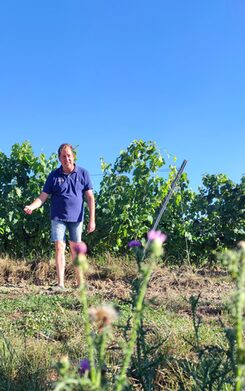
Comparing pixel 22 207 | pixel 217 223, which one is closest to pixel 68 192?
pixel 22 207

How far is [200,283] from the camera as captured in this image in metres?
5.91

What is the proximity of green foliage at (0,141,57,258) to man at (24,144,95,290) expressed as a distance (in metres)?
2.14

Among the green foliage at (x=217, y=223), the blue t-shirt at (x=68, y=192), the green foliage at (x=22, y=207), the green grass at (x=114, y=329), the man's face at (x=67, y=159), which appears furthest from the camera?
the green foliage at (x=217, y=223)

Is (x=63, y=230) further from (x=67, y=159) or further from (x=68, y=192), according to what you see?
(x=67, y=159)

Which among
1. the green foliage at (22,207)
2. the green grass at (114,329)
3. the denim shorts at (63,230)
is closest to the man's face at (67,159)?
the denim shorts at (63,230)

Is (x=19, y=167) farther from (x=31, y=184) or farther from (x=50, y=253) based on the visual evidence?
(x=50, y=253)

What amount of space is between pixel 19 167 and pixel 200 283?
12.3ft

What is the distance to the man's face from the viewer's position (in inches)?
212

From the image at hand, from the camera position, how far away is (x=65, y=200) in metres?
5.49

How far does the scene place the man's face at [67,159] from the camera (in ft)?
17.7

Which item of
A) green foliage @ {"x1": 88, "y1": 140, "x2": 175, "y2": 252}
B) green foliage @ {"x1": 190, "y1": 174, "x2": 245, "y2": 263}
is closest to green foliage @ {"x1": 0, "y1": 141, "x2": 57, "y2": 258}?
green foliage @ {"x1": 88, "y1": 140, "x2": 175, "y2": 252}

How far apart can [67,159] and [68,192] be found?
38 centimetres

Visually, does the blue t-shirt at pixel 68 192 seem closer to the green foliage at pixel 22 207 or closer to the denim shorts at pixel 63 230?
the denim shorts at pixel 63 230

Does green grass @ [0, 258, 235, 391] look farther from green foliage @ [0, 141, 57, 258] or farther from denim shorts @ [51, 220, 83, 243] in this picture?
Result: green foliage @ [0, 141, 57, 258]
